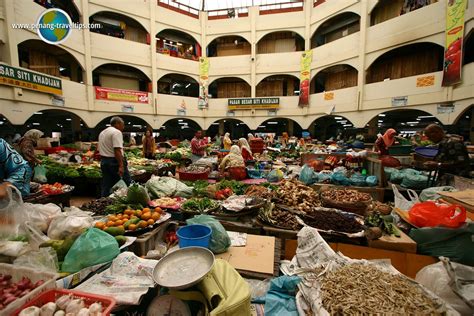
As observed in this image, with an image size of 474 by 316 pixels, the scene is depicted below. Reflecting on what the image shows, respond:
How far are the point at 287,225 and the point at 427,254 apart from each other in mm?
1511

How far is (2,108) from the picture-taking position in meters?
9.15

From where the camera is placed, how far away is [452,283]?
1681mm

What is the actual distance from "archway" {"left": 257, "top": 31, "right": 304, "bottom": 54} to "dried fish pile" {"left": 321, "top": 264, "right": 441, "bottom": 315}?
758 inches

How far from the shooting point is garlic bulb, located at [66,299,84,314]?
1.22 metres

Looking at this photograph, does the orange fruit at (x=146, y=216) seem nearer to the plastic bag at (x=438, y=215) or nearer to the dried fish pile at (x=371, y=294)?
the dried fish pile at (x=371, y=294)

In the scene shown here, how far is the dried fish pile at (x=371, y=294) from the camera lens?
1.48 metres

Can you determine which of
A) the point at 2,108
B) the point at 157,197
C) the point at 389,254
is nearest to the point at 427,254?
the point at 389,254

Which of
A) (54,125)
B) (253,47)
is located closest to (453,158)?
(253,47)

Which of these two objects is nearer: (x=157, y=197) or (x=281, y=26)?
(x=157, y=197)

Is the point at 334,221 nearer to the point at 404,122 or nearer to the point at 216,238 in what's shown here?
the point at 216,238

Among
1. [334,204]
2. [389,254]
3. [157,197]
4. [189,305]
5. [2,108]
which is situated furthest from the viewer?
[2,108]

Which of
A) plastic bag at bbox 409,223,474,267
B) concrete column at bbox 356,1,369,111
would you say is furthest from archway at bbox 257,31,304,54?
plastic bag at bbox 409,223,474,267

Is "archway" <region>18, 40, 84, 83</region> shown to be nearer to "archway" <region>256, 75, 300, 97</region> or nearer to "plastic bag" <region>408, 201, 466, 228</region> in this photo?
"archway" <region>256, 75, 300, 97</region>

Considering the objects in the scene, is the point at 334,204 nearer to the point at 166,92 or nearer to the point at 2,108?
the point at 2,108
